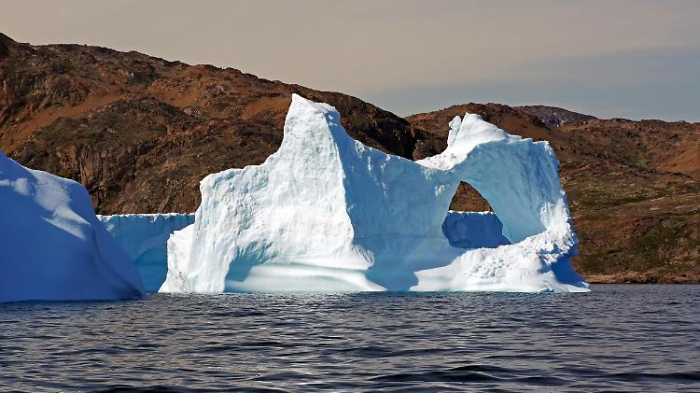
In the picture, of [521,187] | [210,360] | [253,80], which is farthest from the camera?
[253,80]

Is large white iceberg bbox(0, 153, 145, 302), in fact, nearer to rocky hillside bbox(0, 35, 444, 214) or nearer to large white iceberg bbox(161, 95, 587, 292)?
large white iceberg bbox(161, 95, 587, 292)

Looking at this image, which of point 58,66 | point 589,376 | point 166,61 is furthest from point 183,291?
point 166,61

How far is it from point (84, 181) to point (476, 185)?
61.6m

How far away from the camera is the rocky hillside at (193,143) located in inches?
3068

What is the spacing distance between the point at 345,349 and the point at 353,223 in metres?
19.3

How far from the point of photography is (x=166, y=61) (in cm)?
13712

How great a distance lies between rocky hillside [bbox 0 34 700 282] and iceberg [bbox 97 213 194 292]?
3379cm

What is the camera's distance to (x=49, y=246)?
1102 inches

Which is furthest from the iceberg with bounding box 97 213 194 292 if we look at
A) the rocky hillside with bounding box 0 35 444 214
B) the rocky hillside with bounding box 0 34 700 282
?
the rocky hillside with bounding box 0 34 700 282

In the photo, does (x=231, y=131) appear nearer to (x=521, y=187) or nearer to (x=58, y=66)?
(x=58, y=66)

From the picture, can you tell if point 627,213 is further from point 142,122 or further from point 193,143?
point 142,122

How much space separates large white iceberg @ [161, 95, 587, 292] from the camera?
35.5 metres

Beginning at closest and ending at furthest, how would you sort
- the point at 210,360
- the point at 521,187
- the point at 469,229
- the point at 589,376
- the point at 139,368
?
the point at 589,376 < the point at 139,368 < the point at 210,360 < the point at 521,187 < the point at 469,229

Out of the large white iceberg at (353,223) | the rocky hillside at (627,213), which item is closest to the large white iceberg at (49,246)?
the large white iceberg at (353,223)
